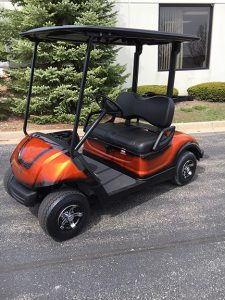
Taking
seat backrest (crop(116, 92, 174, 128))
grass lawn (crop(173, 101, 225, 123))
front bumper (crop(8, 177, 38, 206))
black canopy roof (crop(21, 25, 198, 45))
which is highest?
black canopy roof (crop(21, 25, 198, 45))

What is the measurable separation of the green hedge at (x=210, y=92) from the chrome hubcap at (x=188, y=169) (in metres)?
5.10

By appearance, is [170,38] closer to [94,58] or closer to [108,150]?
[108,150]

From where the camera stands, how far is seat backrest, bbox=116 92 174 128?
3.65m

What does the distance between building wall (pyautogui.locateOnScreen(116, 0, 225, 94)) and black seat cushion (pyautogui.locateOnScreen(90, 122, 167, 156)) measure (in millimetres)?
5198

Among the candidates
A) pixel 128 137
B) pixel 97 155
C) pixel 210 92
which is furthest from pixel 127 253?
pixel 210 92

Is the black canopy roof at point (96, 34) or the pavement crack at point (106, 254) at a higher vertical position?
the black canopy roof at point (96, 34)

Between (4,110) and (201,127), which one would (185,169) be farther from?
(4,110)

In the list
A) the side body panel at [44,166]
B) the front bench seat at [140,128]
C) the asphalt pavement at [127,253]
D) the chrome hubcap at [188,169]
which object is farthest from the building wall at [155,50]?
the side body panel at [44,166]

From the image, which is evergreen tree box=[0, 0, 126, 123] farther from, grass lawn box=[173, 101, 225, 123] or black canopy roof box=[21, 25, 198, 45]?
black canopy roof box=[21, 25, 198, 45]

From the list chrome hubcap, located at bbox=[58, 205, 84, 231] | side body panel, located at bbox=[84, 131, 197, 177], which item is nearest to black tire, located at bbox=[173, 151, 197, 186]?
side body panel, located at bbox=[84, 131, 197, 177]

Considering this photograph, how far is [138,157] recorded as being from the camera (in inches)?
136

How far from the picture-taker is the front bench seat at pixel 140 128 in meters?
3.46

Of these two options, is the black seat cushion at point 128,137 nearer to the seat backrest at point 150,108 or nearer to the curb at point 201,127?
the seat backrest at point 150,108

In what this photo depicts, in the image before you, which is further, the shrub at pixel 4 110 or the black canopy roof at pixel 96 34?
the shrub at pixel 4 110
